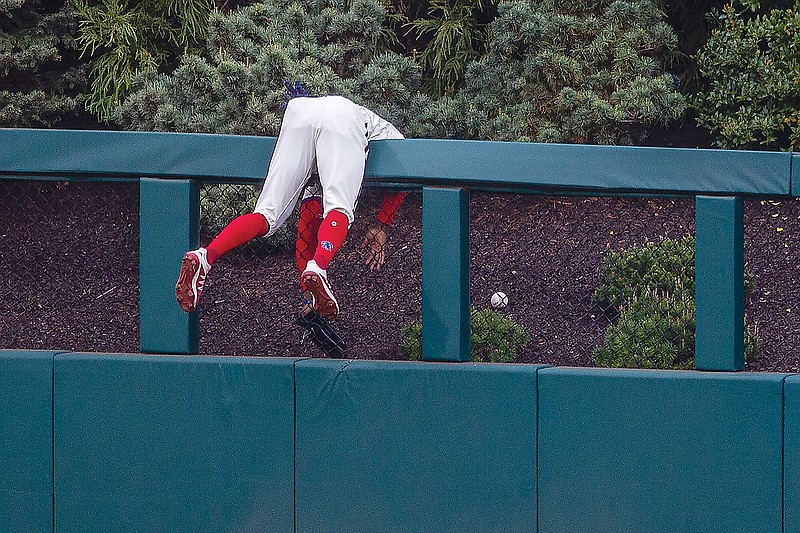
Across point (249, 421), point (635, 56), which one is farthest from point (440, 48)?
point (249, 421)

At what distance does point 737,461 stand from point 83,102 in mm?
6853

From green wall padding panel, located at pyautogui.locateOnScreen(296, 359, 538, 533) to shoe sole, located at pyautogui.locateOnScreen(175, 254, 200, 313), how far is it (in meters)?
0.65

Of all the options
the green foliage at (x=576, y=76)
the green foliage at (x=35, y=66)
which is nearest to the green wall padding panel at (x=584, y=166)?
the green foliage at (x=576, y=76)

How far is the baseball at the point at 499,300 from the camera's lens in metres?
6.86

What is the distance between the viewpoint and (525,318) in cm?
678

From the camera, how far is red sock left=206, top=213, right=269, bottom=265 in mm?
4730

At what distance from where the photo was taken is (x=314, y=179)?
525 cm

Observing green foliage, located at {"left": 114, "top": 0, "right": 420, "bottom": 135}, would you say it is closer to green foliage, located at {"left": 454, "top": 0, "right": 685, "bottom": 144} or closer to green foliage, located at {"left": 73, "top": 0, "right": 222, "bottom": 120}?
green foliage, located at {"left": 73, "top": 0, "right": 222, "bottom": 120}

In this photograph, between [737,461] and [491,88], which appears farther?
[491,88]

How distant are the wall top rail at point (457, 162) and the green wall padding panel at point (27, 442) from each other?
1.00 metres

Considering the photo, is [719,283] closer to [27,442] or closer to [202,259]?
[202,259]

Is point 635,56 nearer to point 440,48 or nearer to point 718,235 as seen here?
point 440,48

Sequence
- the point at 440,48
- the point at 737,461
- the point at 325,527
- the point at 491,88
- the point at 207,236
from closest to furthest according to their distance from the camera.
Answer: the point at 737,461
the point at 325,527
the point at 207,236
the point at 491,88
the point at 440,48

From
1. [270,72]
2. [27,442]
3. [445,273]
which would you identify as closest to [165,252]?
[27,442]
